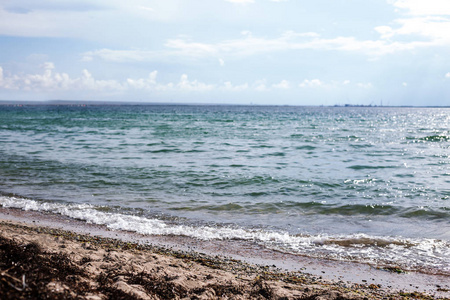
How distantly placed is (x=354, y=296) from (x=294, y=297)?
87 cm

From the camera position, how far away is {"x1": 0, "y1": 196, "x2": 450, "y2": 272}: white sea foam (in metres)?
7.12

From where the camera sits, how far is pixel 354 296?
4848 millimetres

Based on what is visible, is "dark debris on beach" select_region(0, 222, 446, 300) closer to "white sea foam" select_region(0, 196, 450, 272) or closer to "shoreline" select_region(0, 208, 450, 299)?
"shoreline" select_region(0, 208, 450, 299)

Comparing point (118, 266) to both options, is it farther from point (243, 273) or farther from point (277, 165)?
point (277, 165)

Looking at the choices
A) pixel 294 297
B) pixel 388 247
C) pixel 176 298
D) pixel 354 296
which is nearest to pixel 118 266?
pixel 176 298

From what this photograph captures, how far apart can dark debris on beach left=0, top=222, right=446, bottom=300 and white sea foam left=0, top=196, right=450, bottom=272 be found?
1554 mm

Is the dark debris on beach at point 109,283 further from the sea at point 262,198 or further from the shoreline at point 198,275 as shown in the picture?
the sea at point 262,198

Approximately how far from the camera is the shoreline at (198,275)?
4660 mm

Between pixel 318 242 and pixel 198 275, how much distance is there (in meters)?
3.59

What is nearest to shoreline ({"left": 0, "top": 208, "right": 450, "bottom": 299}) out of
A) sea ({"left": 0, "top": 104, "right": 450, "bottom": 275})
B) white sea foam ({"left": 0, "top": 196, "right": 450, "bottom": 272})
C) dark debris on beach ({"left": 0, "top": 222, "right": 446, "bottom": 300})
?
dark debris on beach ({"left": 0, "top": 222, "right": 446, "bottom": 300})

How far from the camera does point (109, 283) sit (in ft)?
14.8

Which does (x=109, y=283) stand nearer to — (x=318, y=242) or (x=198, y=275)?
(x=198, y=275)

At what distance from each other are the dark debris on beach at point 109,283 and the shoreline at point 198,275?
0.01m

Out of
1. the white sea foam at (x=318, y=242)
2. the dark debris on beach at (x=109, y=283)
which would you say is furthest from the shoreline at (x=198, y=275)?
the white sea foam at (x=318, y=242)
